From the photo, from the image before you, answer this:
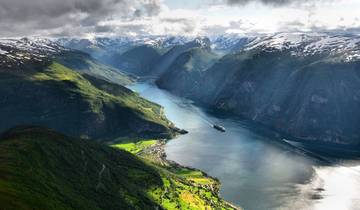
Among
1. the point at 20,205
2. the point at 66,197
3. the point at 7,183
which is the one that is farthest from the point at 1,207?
the point at 66,197

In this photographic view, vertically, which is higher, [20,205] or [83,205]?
[20,205]

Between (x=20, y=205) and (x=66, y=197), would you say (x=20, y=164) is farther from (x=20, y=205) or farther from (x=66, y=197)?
(x=20, y=205)

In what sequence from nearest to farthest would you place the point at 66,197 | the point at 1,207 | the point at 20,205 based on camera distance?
the point at 1,207 < the point at 20,205 < the point at 66,197

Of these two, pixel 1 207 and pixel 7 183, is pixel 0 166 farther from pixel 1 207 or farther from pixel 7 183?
pixel 1 207

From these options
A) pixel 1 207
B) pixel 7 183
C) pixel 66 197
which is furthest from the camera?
pixel 66 197

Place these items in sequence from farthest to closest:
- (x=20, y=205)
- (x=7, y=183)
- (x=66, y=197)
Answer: (x=66, y=197), (x=7, y=183), (x=20, y=205)

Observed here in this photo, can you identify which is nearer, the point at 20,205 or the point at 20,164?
the point at 20,205

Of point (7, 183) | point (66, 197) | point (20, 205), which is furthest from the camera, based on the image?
point (66, 197)

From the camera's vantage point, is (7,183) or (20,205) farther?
(7,183)

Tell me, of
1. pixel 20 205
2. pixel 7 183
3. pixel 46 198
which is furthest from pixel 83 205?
pixel 20 205
